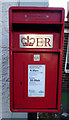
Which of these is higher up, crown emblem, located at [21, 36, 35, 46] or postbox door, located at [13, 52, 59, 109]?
crown emblem, located at [21, 36, 35, 46]

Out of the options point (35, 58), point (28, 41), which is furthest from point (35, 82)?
point (28, 41)

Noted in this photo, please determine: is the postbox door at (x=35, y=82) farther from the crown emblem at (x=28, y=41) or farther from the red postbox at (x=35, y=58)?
the crown emblem at (x=28, y=41)

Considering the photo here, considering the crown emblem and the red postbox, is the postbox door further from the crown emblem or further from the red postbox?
the crown emblem

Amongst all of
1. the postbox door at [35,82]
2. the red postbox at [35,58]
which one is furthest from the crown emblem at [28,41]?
the postbox door at [35,82]

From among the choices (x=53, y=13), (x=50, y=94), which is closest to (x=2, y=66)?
(x=50, y=94)

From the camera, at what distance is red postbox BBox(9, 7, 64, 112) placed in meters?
1.14

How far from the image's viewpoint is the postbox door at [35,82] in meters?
1.19

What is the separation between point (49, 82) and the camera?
123 centimetres

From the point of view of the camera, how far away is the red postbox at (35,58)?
1.14 meters

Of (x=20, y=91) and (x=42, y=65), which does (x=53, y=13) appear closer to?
(x=42, y=65)

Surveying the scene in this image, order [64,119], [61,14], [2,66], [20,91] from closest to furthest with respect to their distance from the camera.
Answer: [61,14] → [20,91] → [2,66] → [64,119]

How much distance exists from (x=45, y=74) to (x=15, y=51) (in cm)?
48

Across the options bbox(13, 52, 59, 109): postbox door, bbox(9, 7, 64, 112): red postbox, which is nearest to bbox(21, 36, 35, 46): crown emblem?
bbox(9, 7, 64, 112): red postbox

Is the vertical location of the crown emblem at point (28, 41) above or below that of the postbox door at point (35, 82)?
above
